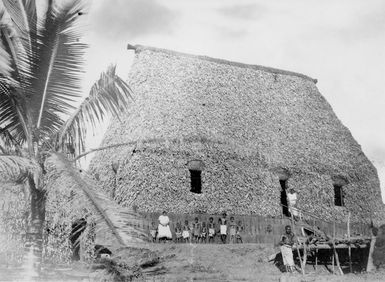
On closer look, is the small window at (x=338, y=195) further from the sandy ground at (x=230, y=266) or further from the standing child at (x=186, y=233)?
the standing child at (x=186, y=233)

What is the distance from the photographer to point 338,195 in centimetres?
2631

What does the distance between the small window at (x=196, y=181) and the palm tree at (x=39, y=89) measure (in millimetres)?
12552

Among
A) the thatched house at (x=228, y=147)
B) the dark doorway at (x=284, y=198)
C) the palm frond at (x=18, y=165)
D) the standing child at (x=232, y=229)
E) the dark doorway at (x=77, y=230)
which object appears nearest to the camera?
A: the palm frond at (x=18, y=165)

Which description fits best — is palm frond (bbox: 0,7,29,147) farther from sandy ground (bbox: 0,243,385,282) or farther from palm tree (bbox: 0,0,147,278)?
sandy ground (bbox: 0,243,385,282)

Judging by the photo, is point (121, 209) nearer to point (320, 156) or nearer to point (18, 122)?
point (18, 122)

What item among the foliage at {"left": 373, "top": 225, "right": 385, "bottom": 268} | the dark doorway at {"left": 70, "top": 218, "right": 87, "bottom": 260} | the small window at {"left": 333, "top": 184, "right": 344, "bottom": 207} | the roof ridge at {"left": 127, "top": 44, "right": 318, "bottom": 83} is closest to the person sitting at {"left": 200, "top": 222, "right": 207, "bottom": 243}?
the dark doorway at {"left": 70, "top": 218, "right": 87, "bottom": 260}

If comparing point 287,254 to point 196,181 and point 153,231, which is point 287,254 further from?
point 196,181

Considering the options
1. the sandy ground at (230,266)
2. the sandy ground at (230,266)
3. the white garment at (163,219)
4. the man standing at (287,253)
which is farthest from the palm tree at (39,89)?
the white garment at (163,219)

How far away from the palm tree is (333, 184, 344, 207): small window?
18.8 metres

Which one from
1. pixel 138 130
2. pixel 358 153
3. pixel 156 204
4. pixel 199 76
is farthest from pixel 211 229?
pixel 358 153

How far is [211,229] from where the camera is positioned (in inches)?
797

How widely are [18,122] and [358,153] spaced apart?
2218cm

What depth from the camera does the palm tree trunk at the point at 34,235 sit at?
8.01m

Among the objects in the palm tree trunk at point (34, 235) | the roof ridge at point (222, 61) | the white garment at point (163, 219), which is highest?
the roof ridge at point (222, 61)
